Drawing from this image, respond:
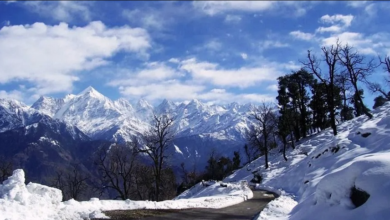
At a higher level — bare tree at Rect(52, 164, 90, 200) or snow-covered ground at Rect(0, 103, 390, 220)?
bare tree at Rect(52, 164, 90, 200)

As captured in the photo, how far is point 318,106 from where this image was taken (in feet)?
238

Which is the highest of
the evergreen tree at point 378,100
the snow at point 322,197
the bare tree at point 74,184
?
the evergreen tree at point 378,100

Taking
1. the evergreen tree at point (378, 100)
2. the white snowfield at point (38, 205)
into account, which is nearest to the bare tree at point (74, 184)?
the white snowfield at point (38, 205)

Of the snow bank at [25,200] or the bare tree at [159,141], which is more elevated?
the bare tree at [159,141]

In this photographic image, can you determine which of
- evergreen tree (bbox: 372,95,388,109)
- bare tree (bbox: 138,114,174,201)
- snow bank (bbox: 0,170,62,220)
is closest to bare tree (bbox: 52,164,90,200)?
bare tree (bbox: 138,114,174,201)

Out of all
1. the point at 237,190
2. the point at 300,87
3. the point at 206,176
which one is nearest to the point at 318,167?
the point at 237,190

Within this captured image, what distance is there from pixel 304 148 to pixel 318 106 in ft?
60.4

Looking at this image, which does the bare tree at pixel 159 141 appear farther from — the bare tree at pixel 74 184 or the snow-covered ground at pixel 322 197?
the bare tree at pixel 74 184

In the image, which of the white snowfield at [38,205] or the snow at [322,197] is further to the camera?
the white snowfield at [38,205]

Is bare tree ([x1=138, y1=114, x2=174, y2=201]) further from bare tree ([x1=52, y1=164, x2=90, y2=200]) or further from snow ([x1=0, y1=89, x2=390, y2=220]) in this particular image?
bare tree ([x1=52, y1=164, x2=90, y2=200])

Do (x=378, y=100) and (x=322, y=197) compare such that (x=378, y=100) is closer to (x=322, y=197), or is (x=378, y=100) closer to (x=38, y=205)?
(x=322, y=197)

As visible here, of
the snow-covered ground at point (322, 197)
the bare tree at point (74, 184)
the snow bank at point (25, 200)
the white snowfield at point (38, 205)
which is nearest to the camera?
the snow-covered ground at point (322, 197)

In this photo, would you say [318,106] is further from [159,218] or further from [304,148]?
[159,218]

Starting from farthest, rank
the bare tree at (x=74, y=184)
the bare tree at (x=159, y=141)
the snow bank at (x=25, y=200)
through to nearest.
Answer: the bare tree at (x=74, y=184), the bare tree at (x=159, y=141), the snow bank at (x=25, y=200)
